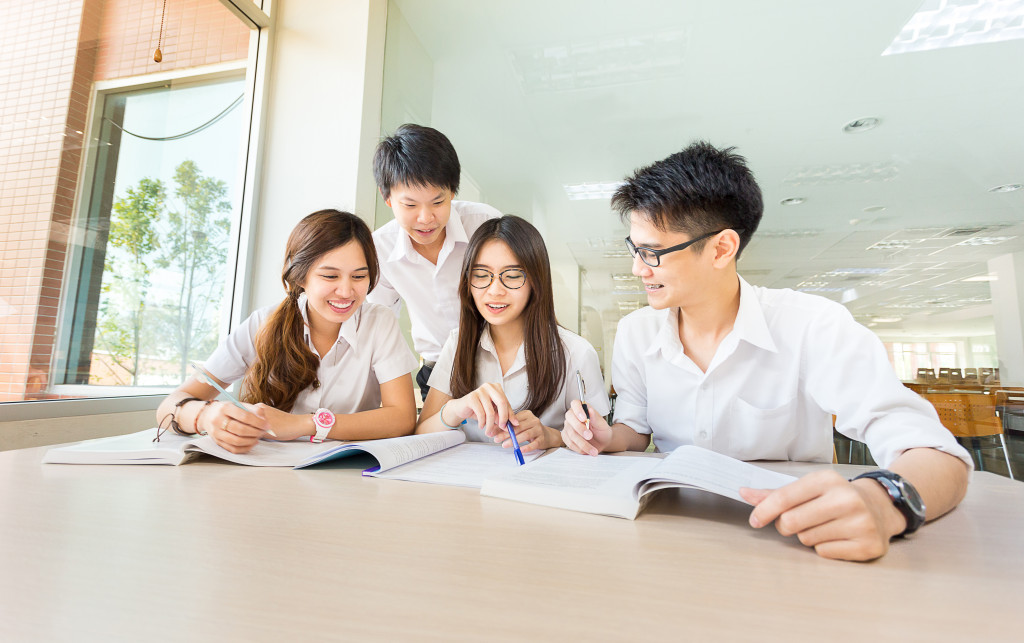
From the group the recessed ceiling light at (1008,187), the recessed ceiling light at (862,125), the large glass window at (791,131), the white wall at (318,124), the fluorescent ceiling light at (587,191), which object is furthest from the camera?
the fluorescent ceiling light at (587,191)

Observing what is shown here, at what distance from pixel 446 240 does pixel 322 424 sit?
35.1 inches

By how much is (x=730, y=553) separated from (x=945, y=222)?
9.16 feet

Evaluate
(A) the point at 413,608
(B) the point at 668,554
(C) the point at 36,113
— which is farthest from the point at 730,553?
(C) the point at 36,113

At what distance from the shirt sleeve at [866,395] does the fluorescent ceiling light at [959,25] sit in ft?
7.19

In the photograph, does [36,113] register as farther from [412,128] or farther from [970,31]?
[970,31]

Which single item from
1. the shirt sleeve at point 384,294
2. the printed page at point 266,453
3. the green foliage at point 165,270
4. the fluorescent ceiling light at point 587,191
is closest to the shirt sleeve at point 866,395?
the printed page at point 266,453

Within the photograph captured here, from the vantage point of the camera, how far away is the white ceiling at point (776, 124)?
243 centimetres

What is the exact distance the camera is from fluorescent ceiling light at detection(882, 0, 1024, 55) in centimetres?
231

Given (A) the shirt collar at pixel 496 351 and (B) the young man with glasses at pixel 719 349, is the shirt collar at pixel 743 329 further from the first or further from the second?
(A) the shirt collar at pixel 496 351

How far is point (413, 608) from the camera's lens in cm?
39

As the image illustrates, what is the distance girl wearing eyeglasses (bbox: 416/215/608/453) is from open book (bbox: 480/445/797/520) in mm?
605

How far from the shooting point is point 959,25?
2.38 meters

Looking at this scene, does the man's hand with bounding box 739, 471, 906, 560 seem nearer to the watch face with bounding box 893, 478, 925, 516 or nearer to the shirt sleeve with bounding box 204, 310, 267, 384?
the watch face with bounding box 893, 478, 925, 516

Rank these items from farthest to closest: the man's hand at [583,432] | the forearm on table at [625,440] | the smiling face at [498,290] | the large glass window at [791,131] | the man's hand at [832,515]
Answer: the large glass window at [791,131] → the smiling face at [498,290] → the forearm on table at [625,440] → the man's hand at [583,432] → the man's hand at [832,515]
